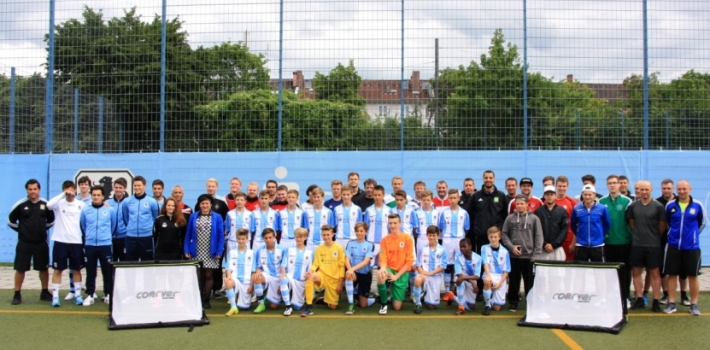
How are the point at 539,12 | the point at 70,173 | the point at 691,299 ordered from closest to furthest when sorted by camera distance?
the point at 691,299 → the point at 539,12 → the point at 70,173

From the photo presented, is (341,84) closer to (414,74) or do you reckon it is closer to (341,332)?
(414,74)

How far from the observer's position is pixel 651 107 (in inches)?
460

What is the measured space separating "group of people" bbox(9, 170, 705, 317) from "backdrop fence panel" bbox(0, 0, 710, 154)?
2.48 meters

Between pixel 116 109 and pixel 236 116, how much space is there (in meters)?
2.45

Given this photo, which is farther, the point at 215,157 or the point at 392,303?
the point at 215,157

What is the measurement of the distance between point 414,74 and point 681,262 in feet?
17.8

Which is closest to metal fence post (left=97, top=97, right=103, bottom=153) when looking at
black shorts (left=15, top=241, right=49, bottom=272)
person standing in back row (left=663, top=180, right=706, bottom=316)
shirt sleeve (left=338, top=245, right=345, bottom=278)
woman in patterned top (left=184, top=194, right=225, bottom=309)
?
black shorts (left=15, top=241, right=49, bottom=272)

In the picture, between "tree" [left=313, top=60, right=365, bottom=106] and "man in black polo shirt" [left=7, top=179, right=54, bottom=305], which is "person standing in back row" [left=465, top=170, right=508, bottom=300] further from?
"man in black polo shirt" [left=7, top=179, right=54, bottom=305]

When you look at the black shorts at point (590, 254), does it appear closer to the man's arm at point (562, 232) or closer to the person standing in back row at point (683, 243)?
the man's arm at point (562, 232)

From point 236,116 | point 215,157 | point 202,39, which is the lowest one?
point 215,157

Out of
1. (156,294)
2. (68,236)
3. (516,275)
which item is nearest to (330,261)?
(156,294)

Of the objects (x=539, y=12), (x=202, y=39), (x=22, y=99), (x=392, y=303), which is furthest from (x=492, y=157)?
(x=22, y=99)

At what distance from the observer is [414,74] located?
11.5m

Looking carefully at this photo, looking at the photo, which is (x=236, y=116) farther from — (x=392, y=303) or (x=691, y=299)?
(x=691, y=299)
